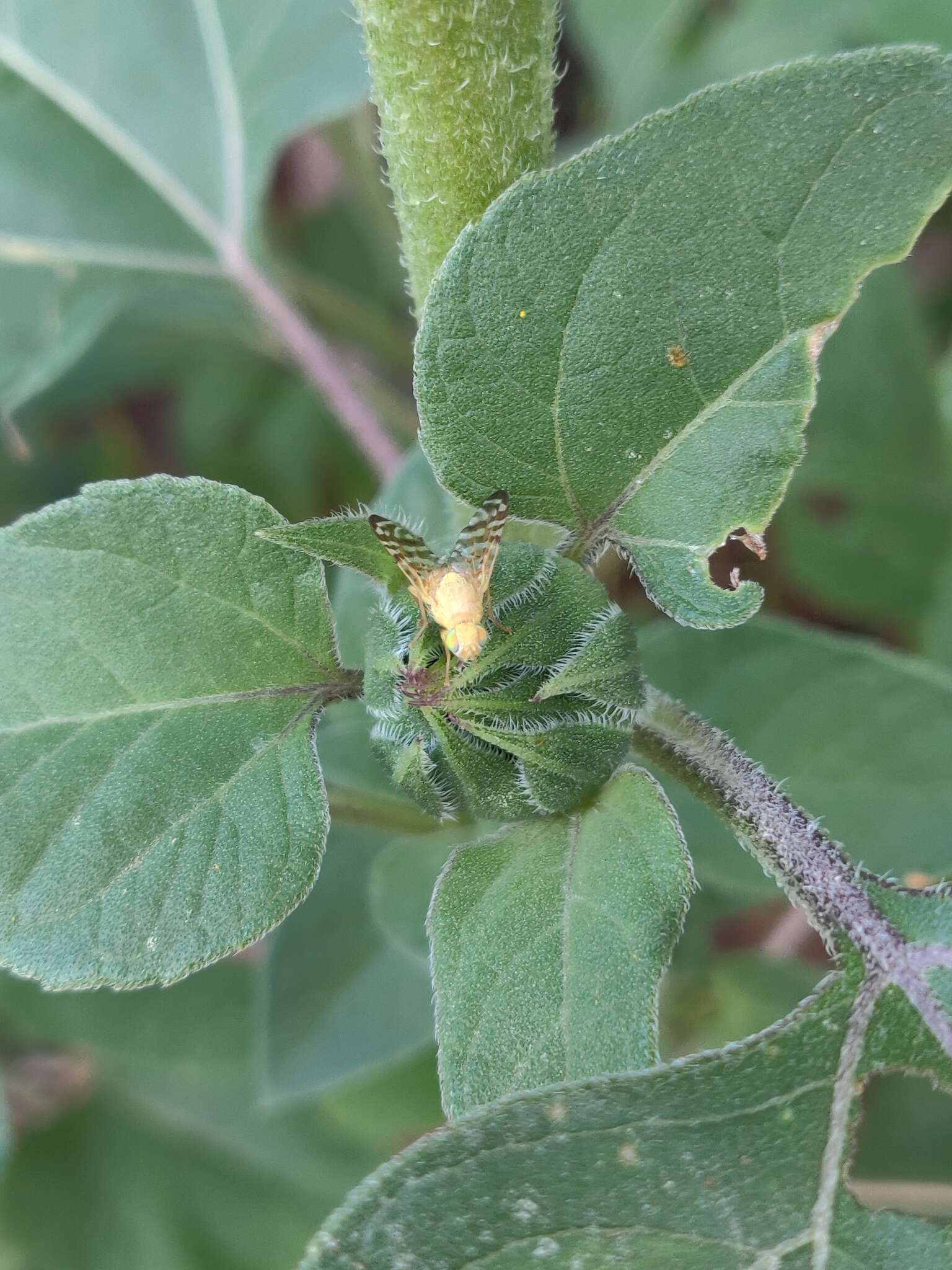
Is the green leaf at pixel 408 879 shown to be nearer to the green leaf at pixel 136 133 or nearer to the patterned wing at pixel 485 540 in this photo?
the patterned wing at pixel 485 540

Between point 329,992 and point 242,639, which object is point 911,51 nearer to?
point 242,639

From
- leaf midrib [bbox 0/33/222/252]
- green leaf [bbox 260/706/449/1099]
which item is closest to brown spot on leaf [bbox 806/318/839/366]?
green leaf [bbox 260/706/449/1099]

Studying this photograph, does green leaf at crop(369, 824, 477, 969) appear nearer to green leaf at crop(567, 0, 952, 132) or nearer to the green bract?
the green bract

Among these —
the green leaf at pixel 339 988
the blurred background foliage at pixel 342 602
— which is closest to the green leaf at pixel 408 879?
the blurred background foliage at pixel 342 602

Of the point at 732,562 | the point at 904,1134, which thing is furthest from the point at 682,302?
the point at 904,1134

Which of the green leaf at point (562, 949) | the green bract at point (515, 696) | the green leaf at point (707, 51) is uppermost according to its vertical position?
the green leaf at point (707, 51)

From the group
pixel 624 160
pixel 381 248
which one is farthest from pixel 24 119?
pixel 624 160
